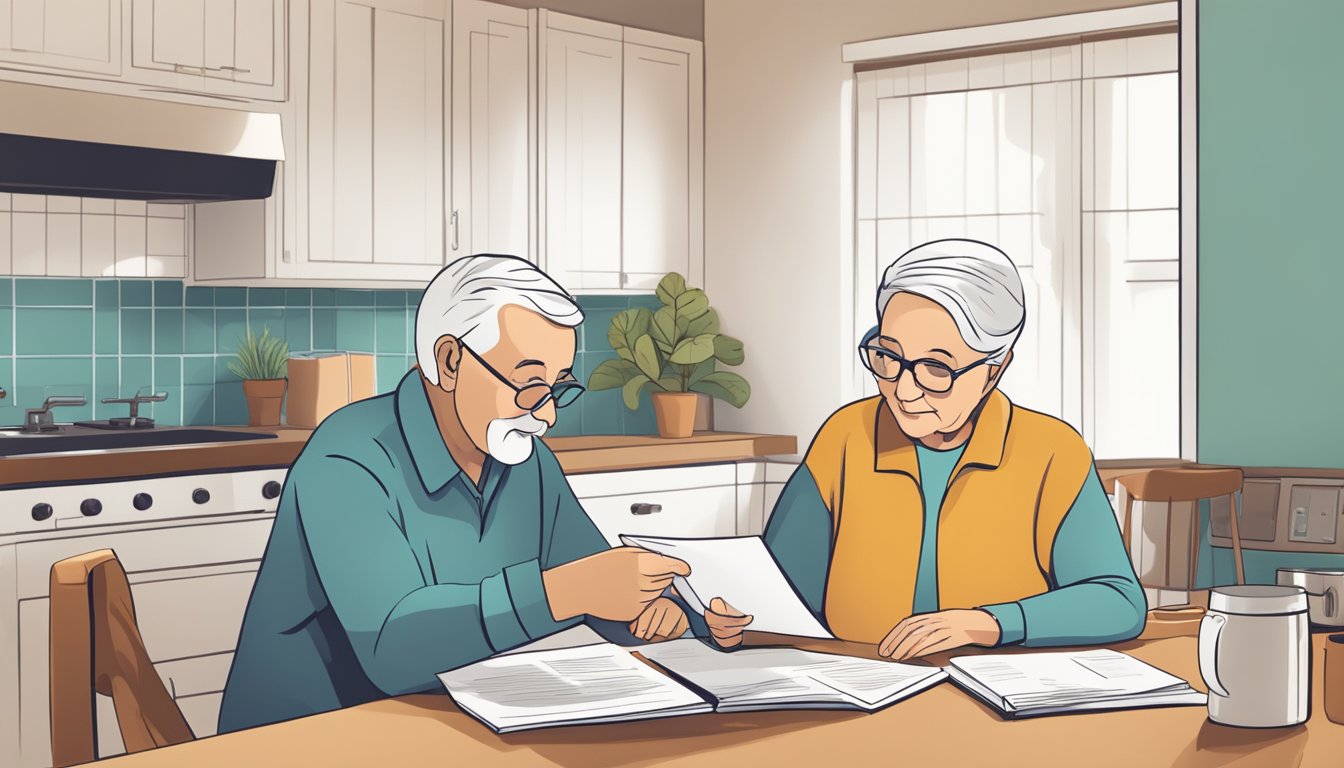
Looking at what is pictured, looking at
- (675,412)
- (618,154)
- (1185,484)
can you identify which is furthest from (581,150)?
(1185,484)

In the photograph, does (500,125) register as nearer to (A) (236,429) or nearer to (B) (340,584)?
(A) (236,429)

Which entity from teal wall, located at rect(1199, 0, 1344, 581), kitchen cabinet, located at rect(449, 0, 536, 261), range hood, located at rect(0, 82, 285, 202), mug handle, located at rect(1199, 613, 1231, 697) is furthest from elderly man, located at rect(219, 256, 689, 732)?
kitchen cabinet, located at rect(449, 0, 536, 261)

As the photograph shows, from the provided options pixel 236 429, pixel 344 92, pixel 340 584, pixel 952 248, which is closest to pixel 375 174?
pixel 344 92

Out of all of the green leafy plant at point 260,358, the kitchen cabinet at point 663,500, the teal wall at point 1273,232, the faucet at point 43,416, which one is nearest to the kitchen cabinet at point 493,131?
the green leafy plant at point 260,358

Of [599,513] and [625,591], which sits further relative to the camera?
[599,513]

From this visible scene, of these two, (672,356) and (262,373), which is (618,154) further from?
(262,373)

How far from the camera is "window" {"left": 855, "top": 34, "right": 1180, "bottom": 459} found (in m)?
3.88

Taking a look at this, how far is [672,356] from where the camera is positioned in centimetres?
448

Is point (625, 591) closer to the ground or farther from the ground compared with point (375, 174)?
closer to the ground

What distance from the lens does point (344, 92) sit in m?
3.77

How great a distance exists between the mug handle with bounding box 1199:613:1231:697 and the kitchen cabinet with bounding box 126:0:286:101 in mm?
2932

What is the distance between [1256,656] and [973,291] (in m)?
0.82

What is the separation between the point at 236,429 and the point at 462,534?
2096mm

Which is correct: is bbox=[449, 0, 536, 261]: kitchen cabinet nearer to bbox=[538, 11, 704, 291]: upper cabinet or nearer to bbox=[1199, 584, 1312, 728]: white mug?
bbox=[538, 11, 704, 291]: upper cabinet
